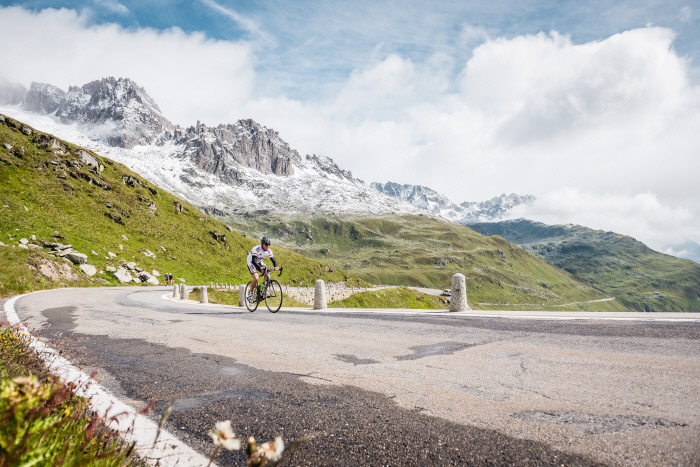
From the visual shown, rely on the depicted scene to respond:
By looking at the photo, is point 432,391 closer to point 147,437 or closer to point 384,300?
point 147,437

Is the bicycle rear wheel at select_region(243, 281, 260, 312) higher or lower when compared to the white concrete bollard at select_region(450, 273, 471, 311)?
lower

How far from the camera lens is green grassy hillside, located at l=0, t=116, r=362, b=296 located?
47500 millimetres

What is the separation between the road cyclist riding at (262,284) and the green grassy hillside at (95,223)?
79.8 ft

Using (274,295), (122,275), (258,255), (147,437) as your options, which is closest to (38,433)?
(147,437)

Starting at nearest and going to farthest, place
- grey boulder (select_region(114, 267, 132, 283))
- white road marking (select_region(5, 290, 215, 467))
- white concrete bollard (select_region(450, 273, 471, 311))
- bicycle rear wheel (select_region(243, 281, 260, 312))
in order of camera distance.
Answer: white road marking (select_region(5, 290, 215, 467)), white concrete bollard (select_region(450, 273, 471, 311)), bicycle rear wheel (select_region(243, 281, 260, 312)), grey boulder (select_region(114, 267, 132, 283))

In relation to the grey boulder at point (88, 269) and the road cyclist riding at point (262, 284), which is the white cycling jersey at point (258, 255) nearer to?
the road cyclist riding at point (262, 284)

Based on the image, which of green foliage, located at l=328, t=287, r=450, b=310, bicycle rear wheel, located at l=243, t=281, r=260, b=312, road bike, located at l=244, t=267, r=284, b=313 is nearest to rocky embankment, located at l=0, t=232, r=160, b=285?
bicycle rear wheel, located at l=243, t=281, r=260, b=312

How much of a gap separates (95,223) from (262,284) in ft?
212

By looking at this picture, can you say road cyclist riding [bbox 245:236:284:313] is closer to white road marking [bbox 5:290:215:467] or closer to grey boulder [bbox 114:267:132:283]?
white road marking [bbox 5:290:215:467]

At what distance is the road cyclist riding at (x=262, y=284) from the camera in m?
16.5

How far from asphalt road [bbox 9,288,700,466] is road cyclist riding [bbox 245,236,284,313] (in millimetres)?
7431

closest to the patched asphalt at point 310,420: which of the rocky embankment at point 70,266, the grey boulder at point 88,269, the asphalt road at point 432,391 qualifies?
the asphalt road at point 432,391

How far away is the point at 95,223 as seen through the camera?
6631cm

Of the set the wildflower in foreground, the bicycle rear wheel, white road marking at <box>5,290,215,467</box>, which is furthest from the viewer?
the bicycle rear wheel
